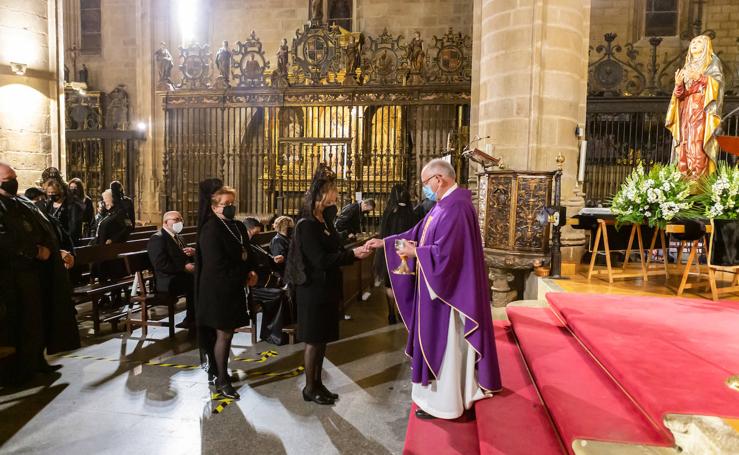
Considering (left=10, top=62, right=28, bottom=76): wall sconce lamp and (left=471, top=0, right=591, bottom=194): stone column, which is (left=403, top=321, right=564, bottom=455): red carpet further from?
(left=10, top=62, right=28, bottom=76): wall sconce lamp

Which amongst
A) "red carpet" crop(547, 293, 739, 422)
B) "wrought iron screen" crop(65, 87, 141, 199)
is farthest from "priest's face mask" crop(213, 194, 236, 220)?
"wrought iron screen" crop(65, 87, 141, 199)

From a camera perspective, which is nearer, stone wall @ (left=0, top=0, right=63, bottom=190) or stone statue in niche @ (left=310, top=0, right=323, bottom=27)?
stone wall @ (left=0, top=0, right=63, bottom=190)

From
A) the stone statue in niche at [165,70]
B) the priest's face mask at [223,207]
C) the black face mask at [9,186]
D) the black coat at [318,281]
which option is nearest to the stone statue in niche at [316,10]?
the stone statue in niche at [165,70]

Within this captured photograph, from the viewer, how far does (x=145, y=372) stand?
475 centimetres

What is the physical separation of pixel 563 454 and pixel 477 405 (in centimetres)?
66

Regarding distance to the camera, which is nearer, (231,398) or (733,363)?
(733,363)

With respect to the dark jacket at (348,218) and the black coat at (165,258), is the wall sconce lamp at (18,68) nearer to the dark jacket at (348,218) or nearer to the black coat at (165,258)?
the black coat at (165,258)

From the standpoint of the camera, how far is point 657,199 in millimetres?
5020

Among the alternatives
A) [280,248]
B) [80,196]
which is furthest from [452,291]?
[80,196]

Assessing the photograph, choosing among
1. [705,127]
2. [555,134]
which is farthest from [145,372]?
[705,127]

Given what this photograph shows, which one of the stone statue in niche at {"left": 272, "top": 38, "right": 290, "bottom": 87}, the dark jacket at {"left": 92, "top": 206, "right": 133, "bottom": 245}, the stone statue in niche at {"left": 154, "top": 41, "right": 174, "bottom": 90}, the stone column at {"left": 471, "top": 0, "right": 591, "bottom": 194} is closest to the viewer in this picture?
the stone column at {"left": 471, "top": 0, "right": 591, "bottom": 194}

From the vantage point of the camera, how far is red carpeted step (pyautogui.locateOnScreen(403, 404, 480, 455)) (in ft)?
9.59

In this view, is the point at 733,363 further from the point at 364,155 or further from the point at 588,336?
the point at 364,155

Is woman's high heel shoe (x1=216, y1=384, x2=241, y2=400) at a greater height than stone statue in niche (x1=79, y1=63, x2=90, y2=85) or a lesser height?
lesser
